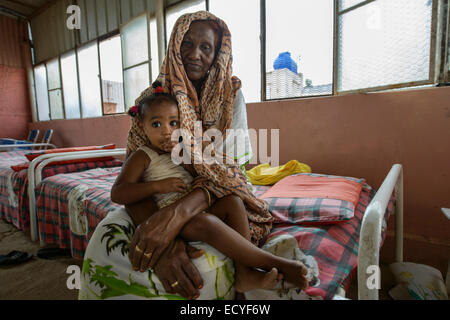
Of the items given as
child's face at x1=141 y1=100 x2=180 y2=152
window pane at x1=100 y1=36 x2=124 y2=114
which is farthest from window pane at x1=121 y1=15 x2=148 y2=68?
child's face at x1=141 y1=100 x2=180 y2=152

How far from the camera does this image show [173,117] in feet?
3.47

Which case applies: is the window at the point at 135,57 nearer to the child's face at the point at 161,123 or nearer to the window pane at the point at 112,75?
the window pane at the point at 112,75

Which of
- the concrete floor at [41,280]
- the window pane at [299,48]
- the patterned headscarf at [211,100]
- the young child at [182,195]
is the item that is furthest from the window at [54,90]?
the young child at [182,195]

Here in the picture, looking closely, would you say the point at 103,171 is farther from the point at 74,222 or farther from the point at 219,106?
the point at 219,106

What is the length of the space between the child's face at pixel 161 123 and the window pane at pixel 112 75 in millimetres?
4002

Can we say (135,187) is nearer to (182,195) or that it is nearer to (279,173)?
(182,195)

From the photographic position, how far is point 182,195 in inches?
39.1

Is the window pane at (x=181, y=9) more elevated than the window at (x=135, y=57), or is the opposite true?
the window pane at (x=181, y=9)

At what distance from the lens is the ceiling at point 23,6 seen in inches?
220

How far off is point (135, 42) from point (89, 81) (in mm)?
1889

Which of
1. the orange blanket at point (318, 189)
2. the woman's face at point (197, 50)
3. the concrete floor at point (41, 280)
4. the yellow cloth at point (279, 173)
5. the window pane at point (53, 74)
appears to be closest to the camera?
the woman's face at point (197, 50)

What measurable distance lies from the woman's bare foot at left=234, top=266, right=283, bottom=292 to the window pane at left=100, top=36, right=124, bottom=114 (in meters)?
4.51

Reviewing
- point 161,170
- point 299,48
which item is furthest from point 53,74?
point 161,170

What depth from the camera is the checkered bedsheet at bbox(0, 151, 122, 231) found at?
2490 mm
